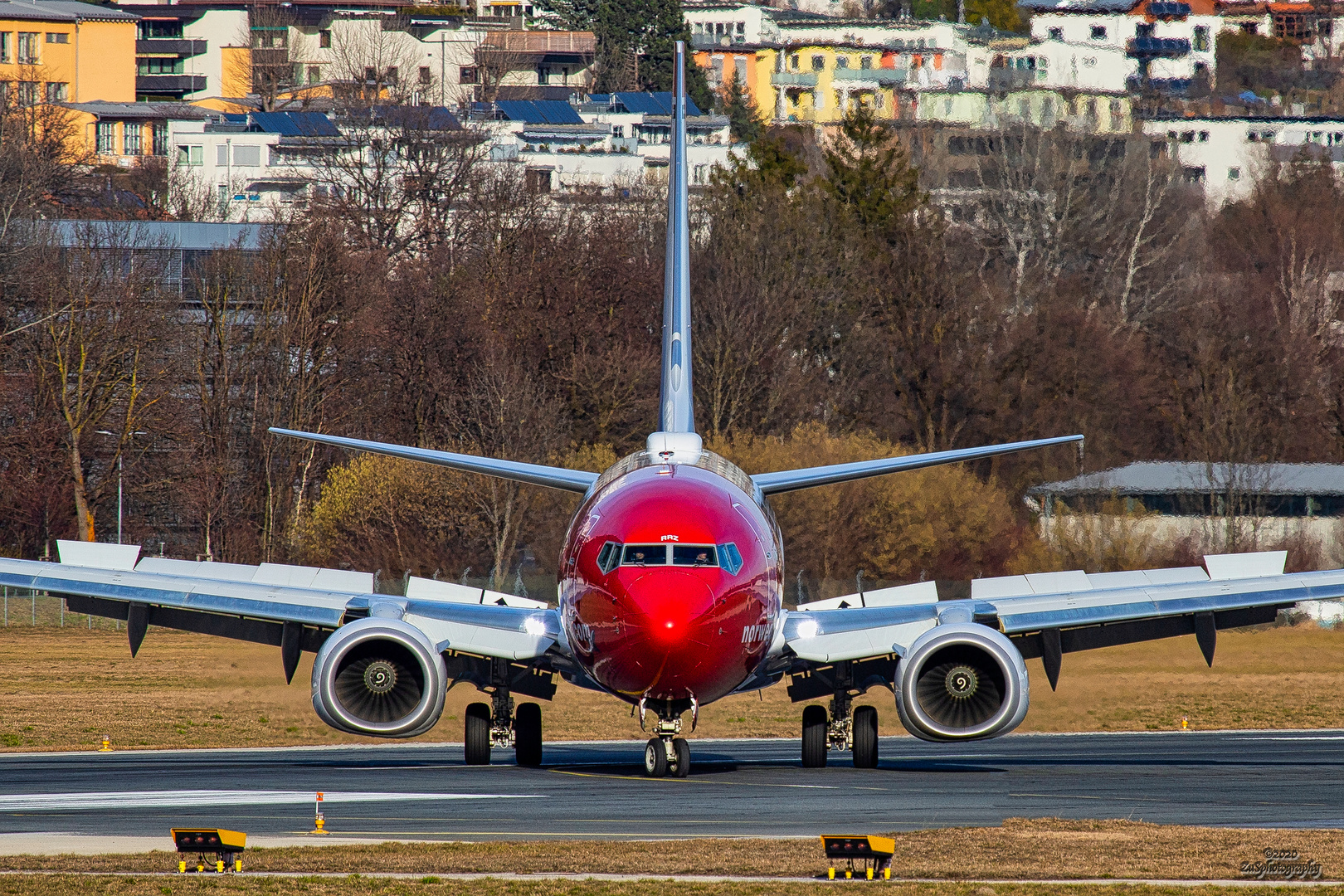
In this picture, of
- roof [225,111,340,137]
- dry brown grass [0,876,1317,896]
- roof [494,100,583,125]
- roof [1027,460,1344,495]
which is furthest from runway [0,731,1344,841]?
roof [494,100,583,125]

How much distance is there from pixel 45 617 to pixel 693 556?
1983 inches

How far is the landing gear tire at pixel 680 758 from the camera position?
3044 centimetres

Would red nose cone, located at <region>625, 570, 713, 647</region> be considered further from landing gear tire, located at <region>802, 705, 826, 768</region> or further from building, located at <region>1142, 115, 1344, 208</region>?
building, located at <region>1142, 115, 1344, 208</region>

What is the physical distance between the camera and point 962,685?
2931 centimetres

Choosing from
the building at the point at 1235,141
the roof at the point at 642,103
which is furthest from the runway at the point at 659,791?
the roof at the point at 642,103

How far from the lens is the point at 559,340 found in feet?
316

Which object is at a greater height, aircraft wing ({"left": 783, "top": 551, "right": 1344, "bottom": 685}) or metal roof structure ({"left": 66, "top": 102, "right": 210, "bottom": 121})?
metal roof structure ({"left": 66, "top": 102, "right": 210, "bottom": 121})

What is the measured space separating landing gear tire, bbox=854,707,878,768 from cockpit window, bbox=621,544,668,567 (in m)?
7.46

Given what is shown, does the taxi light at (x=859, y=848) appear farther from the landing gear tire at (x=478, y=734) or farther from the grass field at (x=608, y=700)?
the grass field at (x=608, y=700)

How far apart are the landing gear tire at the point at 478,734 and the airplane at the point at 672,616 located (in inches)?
1.5

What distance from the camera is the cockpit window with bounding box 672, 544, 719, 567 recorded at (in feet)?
87.2

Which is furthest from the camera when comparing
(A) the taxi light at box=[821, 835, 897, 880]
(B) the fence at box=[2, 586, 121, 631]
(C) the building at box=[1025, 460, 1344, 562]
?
(C) the building at box=[1025, 460, 1344, 562]

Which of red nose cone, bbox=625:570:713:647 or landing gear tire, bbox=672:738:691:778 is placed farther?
landing gear tire, bbox=672:738:691:778

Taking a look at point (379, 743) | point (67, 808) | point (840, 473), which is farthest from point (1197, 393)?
point (67, 808)
